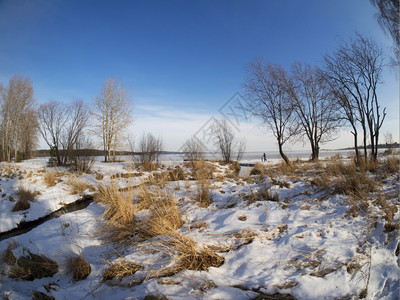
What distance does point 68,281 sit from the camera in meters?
2.18

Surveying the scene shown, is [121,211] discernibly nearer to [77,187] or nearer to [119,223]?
[119,223]

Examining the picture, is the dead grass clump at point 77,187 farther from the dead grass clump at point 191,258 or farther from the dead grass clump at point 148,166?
the dead grass clump at point 191,258

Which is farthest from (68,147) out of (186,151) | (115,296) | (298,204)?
(298,204)

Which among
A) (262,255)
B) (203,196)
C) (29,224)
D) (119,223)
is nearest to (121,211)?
(119,223)

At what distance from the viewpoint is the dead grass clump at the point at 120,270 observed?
82.5 inches

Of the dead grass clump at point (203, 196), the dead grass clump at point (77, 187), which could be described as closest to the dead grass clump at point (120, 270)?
the dead grass clump at point (203, 196)

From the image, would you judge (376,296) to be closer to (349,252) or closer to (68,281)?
(349,252)

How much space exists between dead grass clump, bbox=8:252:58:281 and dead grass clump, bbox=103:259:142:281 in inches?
33.9

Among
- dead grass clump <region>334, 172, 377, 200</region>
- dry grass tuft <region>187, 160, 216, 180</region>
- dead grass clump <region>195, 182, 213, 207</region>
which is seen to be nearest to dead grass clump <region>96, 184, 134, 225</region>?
dead grass clump <region>195, 182, 213, 207</region>

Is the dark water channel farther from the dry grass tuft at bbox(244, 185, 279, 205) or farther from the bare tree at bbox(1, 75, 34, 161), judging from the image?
the bare tree at bbox(1, 75, 34, 161)

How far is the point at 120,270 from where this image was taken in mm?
2162

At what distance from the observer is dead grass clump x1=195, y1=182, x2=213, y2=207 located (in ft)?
14.5

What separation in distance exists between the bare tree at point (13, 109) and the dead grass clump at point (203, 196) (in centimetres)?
2564

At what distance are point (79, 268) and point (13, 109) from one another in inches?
1112
